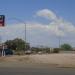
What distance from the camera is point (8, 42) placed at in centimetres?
18375

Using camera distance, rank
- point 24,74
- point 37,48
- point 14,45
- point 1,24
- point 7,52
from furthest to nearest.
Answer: point 14,45
point 37,48
point 7,52
point 1,24
point 24,74

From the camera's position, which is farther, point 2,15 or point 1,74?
point 2,15

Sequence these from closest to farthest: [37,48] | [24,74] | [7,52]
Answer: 1. [24,74]
2. [7,52]
3. [37,48]

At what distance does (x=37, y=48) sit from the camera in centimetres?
15625

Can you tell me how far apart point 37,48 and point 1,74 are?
13137 centimetres

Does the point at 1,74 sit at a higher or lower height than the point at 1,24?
lower

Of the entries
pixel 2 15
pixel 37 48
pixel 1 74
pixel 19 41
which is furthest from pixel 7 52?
pixel 19 41

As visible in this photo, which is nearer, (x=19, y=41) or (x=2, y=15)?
→ (x=2, y=15)

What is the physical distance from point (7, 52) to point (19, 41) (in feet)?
283

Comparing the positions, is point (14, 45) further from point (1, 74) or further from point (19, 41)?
point (1, 74)

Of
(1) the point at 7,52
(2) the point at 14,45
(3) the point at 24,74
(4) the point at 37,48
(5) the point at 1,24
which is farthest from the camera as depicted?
(2) the point at 14,45

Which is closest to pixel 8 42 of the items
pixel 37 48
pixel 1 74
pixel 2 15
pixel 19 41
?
pixel 19 41

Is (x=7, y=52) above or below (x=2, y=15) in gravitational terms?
below

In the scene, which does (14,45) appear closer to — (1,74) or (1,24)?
(1,24)
